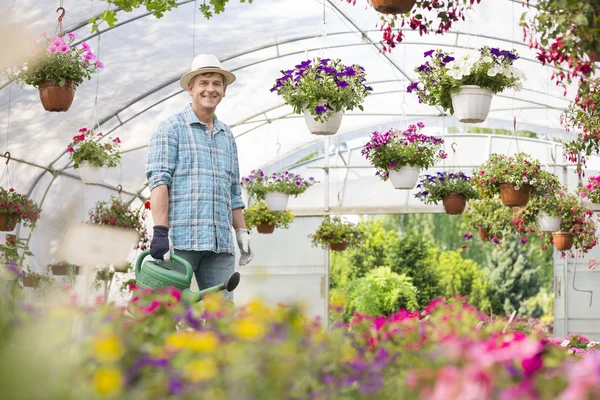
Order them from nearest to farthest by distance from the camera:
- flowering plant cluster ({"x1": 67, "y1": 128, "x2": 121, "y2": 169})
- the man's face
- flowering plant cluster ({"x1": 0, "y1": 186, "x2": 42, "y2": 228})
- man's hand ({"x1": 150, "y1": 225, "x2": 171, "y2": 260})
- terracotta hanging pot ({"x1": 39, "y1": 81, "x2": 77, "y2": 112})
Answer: man's hand ({"x1": 150, "y1": 225, "x2": 171, "y2": 260}) → the man's face → terracotta hanging pot ({"x1": 39, "y1": 81, "x2": 77, "y2": 112}) → flowering plant cluster ({"x1": 0, "y1": 186, "x2": 42, "y2": 228}) → flowering plant cluster ({"x1": 67, "y1": 128, "x2": 121, "y2": 169})

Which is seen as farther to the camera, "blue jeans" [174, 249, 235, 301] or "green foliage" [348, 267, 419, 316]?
"green foliage" [348, 267, 419, 316]

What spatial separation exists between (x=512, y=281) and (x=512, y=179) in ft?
34.3

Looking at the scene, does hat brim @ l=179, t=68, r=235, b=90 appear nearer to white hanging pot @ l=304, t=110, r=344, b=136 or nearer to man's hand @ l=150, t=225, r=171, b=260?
man's hand @ l=150, t=225, r=171, b=260

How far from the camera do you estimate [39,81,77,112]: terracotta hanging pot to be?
16.7ft

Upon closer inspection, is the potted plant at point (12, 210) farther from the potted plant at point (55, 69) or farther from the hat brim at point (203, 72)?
the hat brim at point (203, 72)

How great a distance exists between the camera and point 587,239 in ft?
29.0

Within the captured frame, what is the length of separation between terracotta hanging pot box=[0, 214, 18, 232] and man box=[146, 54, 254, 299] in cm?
404

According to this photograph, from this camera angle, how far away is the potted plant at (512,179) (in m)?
6.64

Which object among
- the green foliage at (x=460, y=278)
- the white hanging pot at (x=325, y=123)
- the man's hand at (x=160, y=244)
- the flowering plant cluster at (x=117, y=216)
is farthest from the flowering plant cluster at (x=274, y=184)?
the green foliage at (x=460, y=278)

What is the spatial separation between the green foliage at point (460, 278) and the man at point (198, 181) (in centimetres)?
1337

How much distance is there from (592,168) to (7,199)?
8315 mm

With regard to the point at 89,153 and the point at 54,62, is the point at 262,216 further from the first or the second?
the point at 54,62

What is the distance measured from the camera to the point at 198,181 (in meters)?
3.32

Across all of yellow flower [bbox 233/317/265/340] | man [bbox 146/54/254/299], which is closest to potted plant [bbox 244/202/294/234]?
man [bbox 146/54/254/299]
